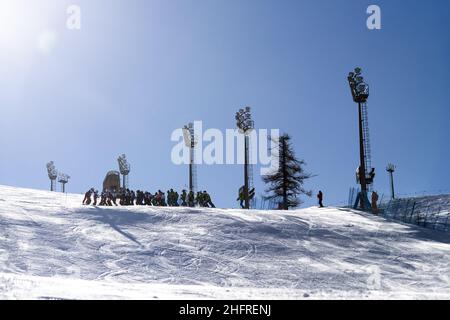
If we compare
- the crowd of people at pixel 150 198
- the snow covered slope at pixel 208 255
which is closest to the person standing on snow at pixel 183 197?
the crowd of people at pixel 150 198

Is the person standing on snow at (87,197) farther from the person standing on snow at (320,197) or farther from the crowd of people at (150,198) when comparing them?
the person standing on snow at (320,197)

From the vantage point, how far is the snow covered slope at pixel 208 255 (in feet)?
50.3

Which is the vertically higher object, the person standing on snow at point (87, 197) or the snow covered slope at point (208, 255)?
the person standing on snow at point (87, 197)

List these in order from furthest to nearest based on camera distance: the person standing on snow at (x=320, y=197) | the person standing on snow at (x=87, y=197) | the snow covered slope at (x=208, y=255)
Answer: the person standing on snow at (x=320, y=197) < the person standing on snow at (x=87, y=197) < the snow covered slope at (x=208, y=255)

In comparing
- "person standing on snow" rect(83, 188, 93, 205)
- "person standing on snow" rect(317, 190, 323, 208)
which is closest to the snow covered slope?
"person standing on snow" rect(83, 188, 93, 205)

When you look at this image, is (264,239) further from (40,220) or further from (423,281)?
(40,220)

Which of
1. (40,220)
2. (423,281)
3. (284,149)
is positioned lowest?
(423,281)

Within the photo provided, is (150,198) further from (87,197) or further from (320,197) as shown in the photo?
(320,197)

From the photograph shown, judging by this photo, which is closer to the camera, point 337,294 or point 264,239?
point 337,294

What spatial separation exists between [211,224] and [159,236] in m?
2.91

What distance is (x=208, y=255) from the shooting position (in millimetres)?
20625

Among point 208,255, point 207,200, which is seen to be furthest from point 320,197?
point 208,255

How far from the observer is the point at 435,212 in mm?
35219
